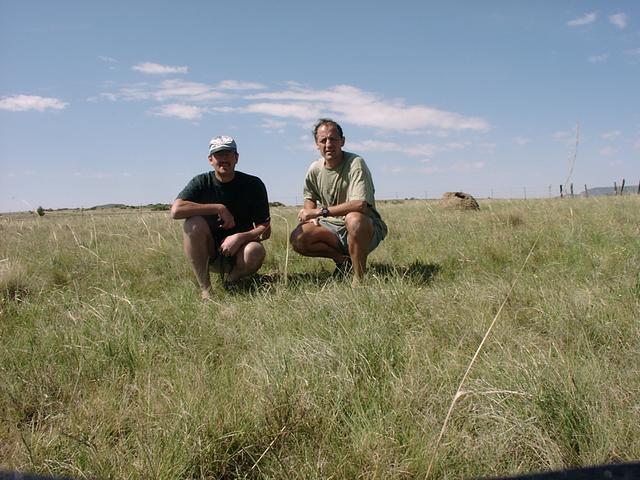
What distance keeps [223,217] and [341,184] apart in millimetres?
1046

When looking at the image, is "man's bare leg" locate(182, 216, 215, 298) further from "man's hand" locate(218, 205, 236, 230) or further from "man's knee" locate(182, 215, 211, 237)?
"man's hand" locate(218, 205, 236, 230)

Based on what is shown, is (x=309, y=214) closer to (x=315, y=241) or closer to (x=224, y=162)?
(x=315, y=241)

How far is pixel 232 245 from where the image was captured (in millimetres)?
3797

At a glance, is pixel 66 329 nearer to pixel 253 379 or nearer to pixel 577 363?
pixel 253 379

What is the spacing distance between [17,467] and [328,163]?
10.3ft

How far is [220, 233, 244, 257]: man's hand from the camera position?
380 cm

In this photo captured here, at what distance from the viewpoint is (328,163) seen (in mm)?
4094

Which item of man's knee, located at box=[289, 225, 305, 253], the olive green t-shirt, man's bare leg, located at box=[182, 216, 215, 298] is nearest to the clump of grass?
man's bare leg, located at box=[182, 216, 215, 298]

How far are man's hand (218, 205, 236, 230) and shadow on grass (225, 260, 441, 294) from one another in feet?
1.62

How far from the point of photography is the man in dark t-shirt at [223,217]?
3.77m

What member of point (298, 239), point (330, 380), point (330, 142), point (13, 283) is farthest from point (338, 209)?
point (13, 283)

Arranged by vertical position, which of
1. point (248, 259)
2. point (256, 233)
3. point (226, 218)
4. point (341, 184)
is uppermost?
point (341, 184)

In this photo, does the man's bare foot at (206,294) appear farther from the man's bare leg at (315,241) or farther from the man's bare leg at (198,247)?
the man's bare leg at (315,241)

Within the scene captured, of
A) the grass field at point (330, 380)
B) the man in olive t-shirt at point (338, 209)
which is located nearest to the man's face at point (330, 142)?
the man in olive t-shirt at point (338, 209)
